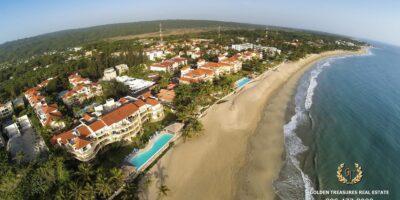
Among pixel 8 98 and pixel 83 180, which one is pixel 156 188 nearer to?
pixel 83 180

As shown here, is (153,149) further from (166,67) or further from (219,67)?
(166,67)

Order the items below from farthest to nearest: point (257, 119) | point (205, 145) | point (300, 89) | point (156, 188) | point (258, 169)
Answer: point (300, 89) → point (257, 119) → point (205, 145) → point (258, 169) → point (156, 188)

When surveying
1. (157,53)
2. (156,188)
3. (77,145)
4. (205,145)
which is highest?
(157,53)

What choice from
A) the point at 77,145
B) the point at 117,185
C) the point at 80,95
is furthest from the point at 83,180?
the point at 80,95

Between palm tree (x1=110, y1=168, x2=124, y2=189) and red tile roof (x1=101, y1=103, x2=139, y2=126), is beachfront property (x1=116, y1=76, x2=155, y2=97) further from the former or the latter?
palm tree (x1=110, y1=168, x2=124, y2=189)

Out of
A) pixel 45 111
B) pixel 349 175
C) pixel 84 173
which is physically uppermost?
pixel 45 111

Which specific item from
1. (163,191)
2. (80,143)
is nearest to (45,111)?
(80,143)

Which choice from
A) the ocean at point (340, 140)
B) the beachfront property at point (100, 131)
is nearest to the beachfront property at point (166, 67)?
the beachfront property at point (100, 131)
